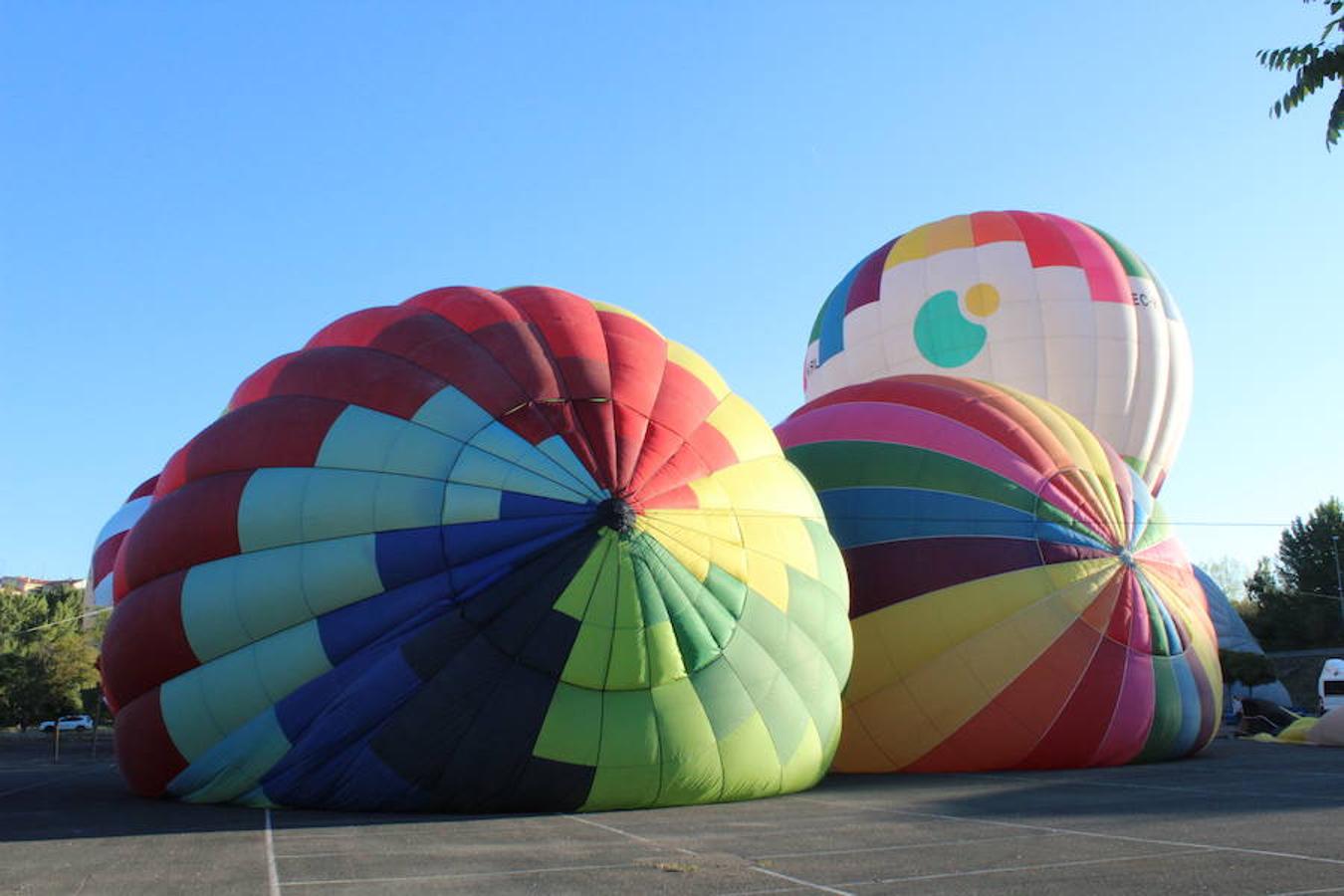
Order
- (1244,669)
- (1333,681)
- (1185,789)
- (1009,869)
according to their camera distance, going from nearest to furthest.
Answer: (1009,869) → (1185,789) → (1244,669) → (1333,681)

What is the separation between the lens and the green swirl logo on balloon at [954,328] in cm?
1975

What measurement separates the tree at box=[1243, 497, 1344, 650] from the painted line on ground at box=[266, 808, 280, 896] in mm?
47472

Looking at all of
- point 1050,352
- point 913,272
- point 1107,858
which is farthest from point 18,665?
point 1107,858

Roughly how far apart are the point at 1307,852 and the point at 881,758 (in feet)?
20.1

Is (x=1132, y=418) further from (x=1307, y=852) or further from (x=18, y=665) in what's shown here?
(x=18, y=665)

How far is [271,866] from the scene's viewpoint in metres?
A: 6.29

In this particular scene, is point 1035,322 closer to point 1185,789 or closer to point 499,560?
point 1185,789

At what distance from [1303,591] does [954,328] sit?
36.1 meters

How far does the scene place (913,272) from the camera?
20.4m

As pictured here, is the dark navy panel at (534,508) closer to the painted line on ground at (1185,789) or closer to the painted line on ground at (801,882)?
the painted line on ground at (801,882)

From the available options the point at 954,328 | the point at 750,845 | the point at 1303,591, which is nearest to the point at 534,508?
the point at 750,845

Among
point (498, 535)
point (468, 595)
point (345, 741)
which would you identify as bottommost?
point (345, 741)

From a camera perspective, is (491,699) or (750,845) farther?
(491,699)

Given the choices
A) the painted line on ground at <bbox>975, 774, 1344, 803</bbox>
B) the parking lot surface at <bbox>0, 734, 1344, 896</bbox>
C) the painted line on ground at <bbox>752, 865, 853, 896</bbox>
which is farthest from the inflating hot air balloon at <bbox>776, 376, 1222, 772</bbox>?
the painted line on ground at <bbox>752, 865, 853, 896</bbox>
